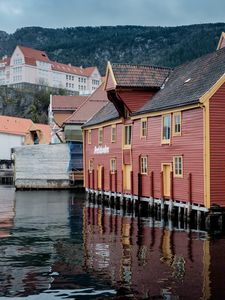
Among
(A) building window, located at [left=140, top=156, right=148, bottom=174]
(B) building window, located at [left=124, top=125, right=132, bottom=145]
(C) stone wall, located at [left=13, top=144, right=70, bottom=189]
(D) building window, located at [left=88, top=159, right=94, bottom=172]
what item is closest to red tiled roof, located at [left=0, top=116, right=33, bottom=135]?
(C) stone wall, located at [left=13, top=144, right=70, bottom=189]

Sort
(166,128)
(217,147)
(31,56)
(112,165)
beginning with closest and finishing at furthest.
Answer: (217,147) < (166,128) < (112,165) < (31,56)

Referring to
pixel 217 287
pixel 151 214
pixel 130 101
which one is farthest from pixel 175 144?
pixel 217 287

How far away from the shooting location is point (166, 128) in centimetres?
3500

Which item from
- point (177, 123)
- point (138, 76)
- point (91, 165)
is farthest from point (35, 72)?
point (177, 123)

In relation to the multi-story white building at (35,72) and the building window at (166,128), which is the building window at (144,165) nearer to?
the building window at (166,128)

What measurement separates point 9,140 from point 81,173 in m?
61.6

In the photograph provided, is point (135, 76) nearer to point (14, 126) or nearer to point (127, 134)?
point (127, 134)

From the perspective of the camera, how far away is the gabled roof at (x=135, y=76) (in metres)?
41.5

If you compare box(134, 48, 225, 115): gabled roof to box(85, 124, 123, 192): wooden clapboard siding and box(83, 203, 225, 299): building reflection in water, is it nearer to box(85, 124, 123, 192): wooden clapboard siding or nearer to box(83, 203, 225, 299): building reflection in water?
box(85, 124, 123, 192): wooden clapboard siding

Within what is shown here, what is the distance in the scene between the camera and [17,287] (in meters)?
17.7

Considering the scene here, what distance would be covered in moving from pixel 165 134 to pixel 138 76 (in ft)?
28.9

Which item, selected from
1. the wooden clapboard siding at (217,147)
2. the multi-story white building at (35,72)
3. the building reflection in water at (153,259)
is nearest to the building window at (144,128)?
the building reflection in water at (153,259)

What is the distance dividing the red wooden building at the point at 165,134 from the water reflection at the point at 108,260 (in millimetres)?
2657

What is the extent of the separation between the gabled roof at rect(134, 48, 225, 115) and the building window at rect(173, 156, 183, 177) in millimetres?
3230
